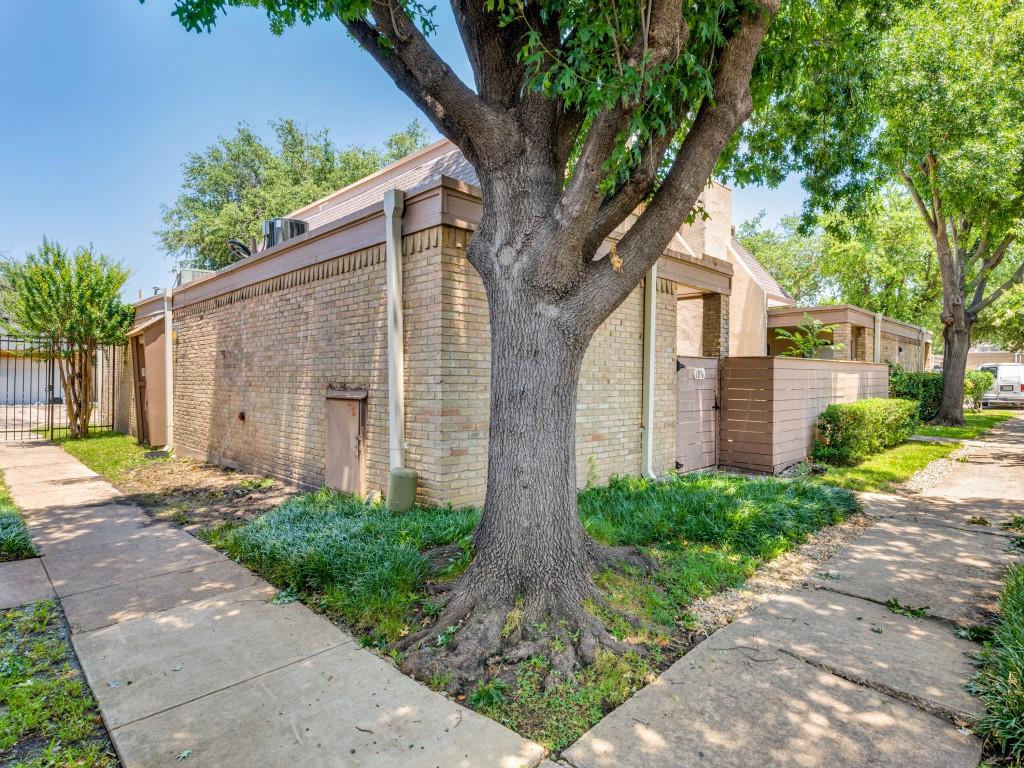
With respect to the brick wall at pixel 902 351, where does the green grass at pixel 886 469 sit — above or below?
below

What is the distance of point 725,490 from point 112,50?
56.0 ft

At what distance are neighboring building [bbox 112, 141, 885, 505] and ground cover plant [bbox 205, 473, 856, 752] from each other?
802 millimetres

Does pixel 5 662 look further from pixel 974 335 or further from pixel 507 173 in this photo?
pixel 974 335

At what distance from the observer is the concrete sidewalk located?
236cm

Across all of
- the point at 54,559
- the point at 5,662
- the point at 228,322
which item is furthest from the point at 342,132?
the point at 5,662

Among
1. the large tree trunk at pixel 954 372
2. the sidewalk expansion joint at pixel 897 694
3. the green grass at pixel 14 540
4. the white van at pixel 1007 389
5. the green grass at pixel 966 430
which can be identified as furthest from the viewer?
the white van at pixel 1007 389

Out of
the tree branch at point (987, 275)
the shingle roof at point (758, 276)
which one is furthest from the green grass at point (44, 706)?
the tree branch at point (987, 275)

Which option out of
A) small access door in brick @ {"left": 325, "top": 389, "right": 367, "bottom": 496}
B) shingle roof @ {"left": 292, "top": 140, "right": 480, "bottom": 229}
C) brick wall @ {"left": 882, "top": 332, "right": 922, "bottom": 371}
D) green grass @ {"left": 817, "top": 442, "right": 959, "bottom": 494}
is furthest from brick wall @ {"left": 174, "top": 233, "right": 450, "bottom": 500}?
brick wall @ {"left": 882, "top": 332, "right": 922, "bottom": 371}

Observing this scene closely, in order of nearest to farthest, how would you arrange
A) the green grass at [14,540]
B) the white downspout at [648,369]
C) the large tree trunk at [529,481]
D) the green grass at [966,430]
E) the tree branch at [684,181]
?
the large tree trunk at [529,481] → the tree branch at [684,181] → the green grass at [14,540] → the white downspout at [648,369] → the green grass at [966,430]

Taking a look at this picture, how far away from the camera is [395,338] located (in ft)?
18.3

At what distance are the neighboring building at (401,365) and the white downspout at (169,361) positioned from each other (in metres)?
0.03

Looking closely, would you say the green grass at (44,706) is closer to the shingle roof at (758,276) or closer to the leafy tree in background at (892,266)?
the shingle roof at (758,276)

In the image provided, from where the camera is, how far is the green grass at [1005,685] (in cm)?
233

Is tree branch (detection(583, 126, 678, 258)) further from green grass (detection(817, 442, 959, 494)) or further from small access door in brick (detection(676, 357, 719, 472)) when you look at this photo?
green grass (detection(817, 442, 959, 494))
